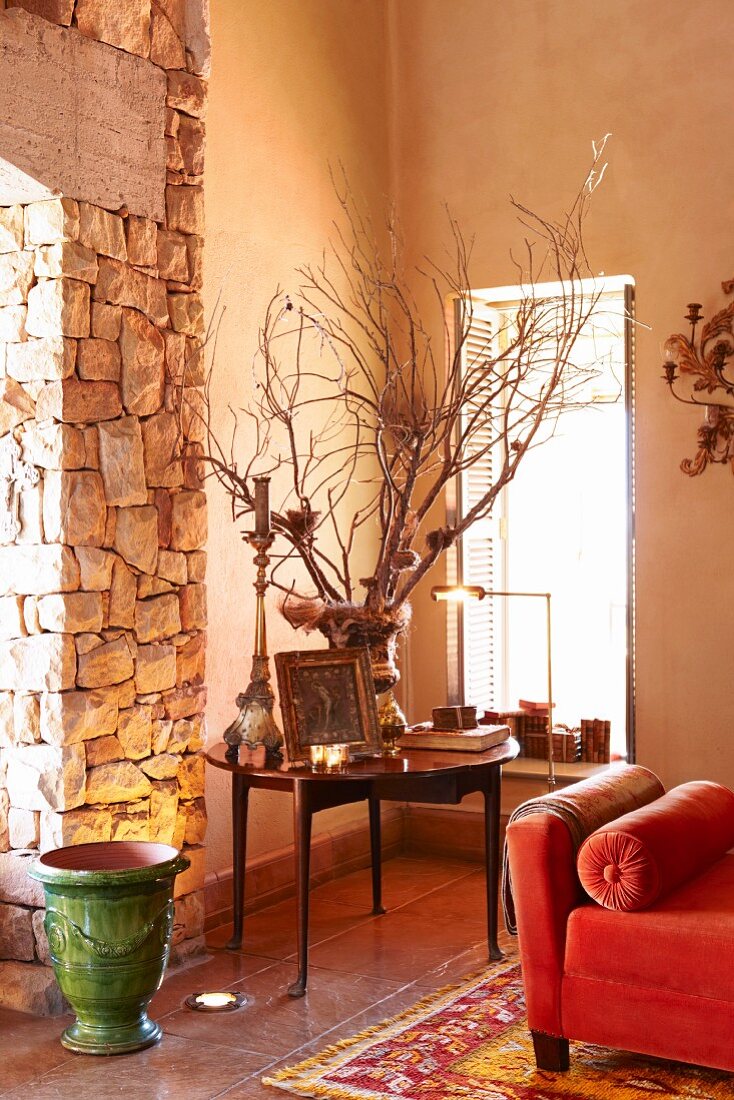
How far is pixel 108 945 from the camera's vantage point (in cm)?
347

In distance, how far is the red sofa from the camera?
3082mm

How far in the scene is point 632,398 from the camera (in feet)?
16.9

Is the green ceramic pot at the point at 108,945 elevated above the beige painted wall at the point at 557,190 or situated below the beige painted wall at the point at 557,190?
below

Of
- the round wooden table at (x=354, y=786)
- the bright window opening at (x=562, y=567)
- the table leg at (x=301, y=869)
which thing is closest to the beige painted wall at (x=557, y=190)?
the round wooden table at (x=354, y=786)

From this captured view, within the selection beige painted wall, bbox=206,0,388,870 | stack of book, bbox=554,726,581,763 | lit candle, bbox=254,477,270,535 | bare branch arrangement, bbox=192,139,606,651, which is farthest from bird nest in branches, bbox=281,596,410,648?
stack of book, bbox=554,726,581,763

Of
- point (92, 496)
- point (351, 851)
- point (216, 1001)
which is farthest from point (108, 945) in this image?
point (351, 851)

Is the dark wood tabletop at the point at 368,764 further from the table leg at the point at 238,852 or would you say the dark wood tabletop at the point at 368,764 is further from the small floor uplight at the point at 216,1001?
the small floor uplight at the point at 216,1001

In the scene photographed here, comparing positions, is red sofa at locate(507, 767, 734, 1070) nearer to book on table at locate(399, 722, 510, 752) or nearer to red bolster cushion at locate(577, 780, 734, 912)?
red bolster cushion at locate(577, 780, 734, 912)

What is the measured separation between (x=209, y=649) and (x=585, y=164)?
2.54 meters

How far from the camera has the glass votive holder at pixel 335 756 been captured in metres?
3.95

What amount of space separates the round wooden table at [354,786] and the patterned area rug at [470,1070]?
1.66ft

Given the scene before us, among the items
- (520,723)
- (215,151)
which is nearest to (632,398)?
(520,723)

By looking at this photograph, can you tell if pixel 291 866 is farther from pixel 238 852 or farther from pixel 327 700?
pixel 327 700

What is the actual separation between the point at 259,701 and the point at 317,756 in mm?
294
